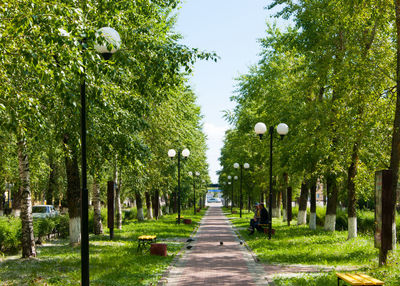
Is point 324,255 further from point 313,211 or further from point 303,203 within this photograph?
point 303,203

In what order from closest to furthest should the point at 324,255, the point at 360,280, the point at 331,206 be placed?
the point at 360,280 → the point at 324,255 → the point at 331,206

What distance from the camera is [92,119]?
36.7 feet

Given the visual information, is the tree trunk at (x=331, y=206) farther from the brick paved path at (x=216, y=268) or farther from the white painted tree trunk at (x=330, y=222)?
the brick paved path at (x=216, y=268)

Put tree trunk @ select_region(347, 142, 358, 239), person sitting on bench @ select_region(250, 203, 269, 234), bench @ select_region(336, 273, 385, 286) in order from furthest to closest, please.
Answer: person sitting on bench @ select_region(250, 203, 269, 234) < tree trunk @ select_region(347, 142, 358, 239) < bench @ select_region(336, 273, 385, 286)

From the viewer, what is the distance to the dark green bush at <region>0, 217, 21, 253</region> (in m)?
15.3

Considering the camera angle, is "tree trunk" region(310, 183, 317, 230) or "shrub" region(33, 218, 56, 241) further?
"tree trunk" region(310, 183, 317, 230)

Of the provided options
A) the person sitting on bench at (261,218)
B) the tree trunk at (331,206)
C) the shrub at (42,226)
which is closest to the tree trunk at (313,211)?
the tree trunk at (331,206)

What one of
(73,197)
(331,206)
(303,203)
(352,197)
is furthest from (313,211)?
(73,197)

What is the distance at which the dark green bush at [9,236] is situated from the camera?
1529 cm

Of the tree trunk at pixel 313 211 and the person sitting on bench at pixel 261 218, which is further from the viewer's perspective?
the tree trunk at pixel 313 211

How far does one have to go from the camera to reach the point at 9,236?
50.4 feet

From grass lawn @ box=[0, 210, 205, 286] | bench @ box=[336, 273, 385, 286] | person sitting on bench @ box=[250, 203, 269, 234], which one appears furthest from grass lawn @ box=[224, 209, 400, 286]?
grass lawn @ box=[0, 210, 205, 286]

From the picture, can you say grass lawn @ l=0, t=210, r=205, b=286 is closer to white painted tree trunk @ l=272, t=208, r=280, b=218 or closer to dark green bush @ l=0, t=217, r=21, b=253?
dark green bush @ l=0, t=217, r=21, b=253

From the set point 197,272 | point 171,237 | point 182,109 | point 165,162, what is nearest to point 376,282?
point 197,272
